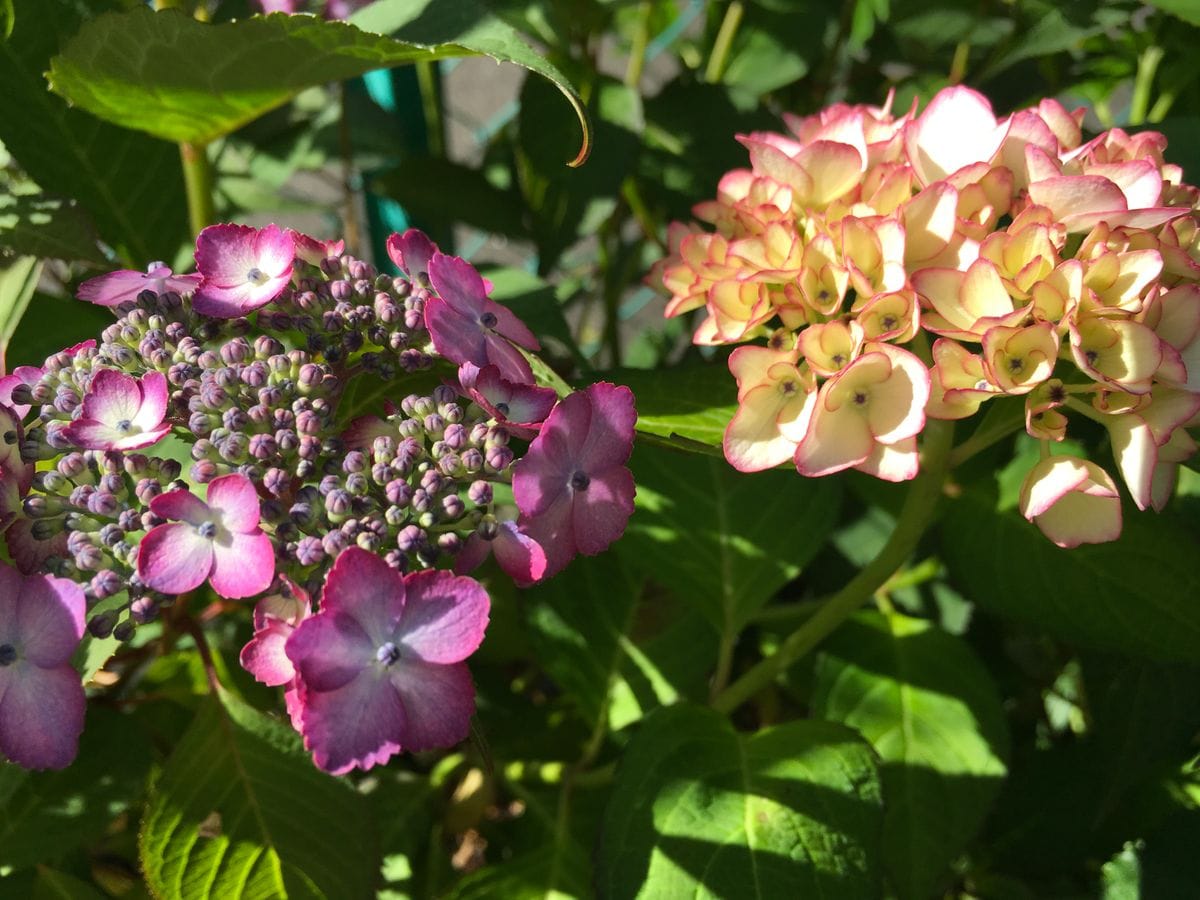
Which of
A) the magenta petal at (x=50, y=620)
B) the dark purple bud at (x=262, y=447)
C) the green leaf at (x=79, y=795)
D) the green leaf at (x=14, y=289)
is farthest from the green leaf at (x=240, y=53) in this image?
the green leaf at (x=79, y=795)

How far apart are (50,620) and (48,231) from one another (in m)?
0.38

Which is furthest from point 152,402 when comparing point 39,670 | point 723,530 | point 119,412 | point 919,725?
point 919,725

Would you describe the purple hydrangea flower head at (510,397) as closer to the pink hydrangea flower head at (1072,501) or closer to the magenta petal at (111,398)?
the magenta petal at (111,398)

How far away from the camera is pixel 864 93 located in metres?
1.10

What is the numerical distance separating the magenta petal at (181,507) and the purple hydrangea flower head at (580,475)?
5.5 inches

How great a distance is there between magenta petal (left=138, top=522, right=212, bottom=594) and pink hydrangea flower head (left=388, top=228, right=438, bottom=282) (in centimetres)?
19

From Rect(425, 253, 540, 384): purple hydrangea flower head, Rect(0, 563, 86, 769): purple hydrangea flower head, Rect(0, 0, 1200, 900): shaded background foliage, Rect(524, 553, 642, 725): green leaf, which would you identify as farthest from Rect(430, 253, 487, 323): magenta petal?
Rect(524, 553, 642, 725): green leaf

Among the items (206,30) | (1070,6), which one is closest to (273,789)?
(206,30)

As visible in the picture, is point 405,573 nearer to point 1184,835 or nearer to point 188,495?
point 188,495

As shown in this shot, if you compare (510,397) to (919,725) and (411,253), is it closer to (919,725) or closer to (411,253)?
(411,253)

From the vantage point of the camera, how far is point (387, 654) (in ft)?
1.47

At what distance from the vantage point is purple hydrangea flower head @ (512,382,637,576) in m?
0.49

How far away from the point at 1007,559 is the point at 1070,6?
47 cm

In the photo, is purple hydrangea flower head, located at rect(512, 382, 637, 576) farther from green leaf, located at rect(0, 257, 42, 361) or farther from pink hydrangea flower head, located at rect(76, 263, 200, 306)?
green leaf, located at rect(0, 257, 42, 361)
